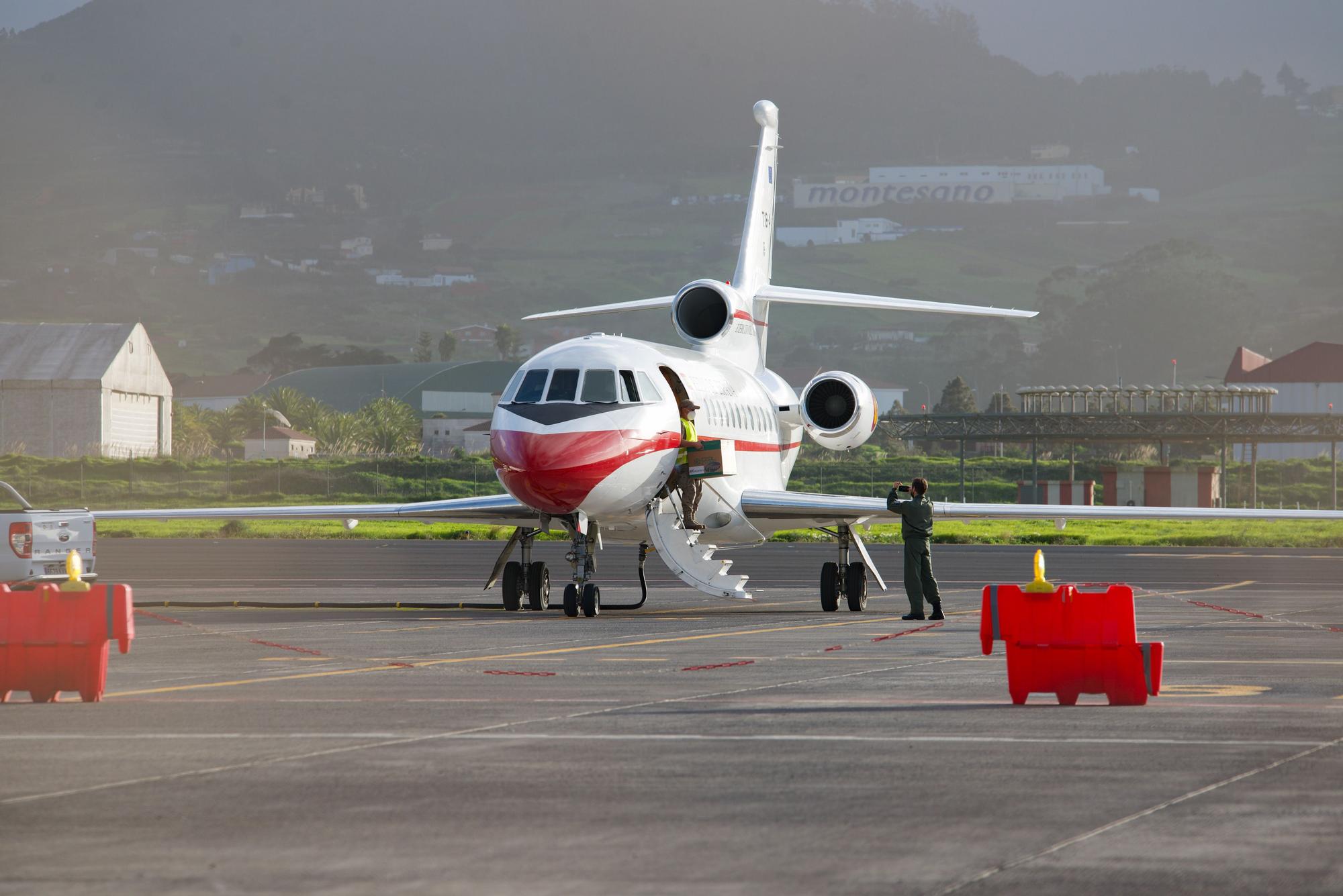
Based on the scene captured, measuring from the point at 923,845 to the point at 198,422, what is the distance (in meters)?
162

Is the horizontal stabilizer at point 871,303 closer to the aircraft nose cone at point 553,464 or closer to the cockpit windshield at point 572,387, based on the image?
the cockpit windshield at point 572,387

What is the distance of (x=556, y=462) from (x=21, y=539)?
278 inches

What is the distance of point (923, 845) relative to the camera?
7.49 metres

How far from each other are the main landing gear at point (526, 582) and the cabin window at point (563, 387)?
281 centimetres

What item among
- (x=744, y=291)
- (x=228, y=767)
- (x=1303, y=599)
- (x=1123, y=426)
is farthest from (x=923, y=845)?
(x=1123, y=426)

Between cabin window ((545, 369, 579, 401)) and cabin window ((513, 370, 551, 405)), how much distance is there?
0.36ft

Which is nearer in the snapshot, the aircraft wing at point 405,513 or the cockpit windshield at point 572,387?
the cockpit windshield at point 572,387

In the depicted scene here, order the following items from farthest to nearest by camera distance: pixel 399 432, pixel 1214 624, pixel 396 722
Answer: pixel 399 432, pixel 1214 624, pixel 396 722

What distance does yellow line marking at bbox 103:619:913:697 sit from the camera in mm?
14172

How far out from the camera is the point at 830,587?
26438 millimetres

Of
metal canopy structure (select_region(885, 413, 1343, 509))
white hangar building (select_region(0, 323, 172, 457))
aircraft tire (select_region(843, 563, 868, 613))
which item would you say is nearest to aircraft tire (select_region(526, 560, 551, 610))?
aircraft tire (select_region(843, 563, 868, 613))

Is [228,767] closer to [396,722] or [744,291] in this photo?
[396,722]

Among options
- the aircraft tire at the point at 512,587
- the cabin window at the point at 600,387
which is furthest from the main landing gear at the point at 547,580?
the cabin window at the point at 600,387

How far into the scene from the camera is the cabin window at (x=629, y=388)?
2417 cm
